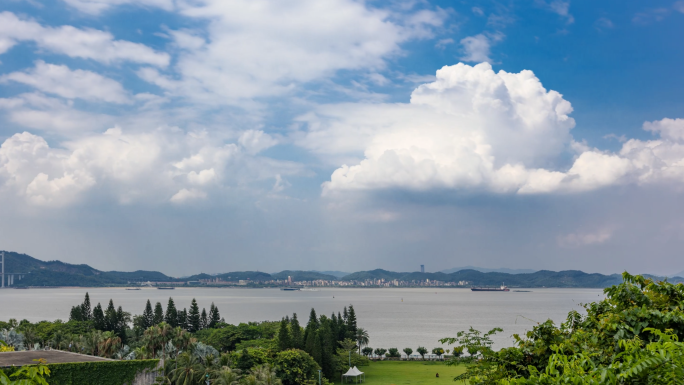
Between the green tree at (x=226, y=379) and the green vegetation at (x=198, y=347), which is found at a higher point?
the green tree at (x=226, y=379)

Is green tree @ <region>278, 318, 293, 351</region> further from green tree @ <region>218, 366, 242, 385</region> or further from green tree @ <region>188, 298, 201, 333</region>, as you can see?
green tree @ <region>188, 298, 201, 333</region>

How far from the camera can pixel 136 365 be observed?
28641 mm

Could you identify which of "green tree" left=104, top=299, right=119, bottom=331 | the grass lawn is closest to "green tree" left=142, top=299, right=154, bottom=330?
"green tree" left=104, top=299, right=119, bottom=331

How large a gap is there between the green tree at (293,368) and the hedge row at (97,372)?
37.0 ft

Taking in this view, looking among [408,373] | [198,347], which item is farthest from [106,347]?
[408,373]

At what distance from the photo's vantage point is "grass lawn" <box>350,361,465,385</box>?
4472 centimetres

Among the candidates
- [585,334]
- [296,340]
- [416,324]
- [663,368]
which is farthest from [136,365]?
[416,324]

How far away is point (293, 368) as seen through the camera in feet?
125

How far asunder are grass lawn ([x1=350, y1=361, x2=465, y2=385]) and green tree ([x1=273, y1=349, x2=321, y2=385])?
857cm

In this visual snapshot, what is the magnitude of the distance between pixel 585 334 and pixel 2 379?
23.6 feet

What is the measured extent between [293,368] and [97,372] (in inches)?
587

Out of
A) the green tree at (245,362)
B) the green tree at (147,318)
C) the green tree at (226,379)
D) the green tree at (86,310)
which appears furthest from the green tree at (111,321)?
the green tree at (226,379)

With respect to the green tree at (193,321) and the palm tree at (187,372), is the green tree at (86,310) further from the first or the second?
the palm tree at (187,372)

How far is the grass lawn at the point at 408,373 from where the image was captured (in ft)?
147
